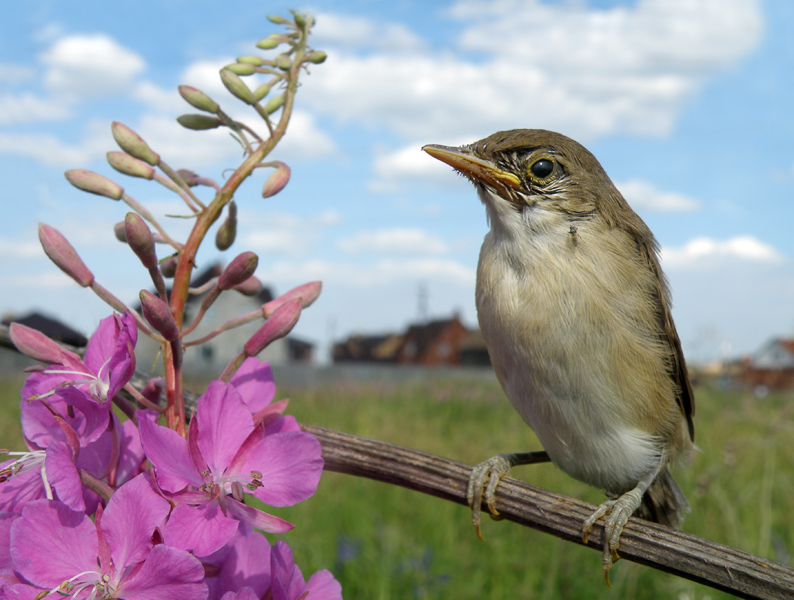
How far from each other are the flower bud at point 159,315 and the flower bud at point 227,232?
0.27 meters

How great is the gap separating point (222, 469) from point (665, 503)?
6.08 feet

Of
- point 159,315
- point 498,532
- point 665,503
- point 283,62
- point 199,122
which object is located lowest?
point 498,532

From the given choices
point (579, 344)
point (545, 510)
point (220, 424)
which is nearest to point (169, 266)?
point (220, 424)

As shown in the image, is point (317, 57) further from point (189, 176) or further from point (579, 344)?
point (579, 344)

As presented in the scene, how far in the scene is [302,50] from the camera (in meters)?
1.29

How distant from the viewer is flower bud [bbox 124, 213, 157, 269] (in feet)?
3.30

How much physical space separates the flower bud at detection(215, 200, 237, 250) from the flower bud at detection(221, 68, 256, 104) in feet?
0.59

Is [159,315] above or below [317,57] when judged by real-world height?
below

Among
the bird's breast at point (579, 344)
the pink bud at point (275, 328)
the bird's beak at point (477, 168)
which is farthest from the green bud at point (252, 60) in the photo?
the bird's breast at point (579, 344)

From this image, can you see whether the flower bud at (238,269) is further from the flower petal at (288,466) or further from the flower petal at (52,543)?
the flower petal at (52,543)

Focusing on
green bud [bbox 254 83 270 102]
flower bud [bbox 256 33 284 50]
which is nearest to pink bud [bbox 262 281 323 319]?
green bud [bbox 254 83 270 102]

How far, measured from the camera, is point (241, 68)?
1.26m

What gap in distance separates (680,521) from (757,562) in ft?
3.79

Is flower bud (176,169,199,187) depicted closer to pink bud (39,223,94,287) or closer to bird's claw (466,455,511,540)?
pink bud (39,223,94,287)
